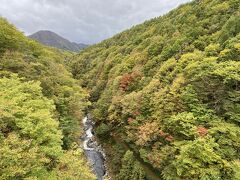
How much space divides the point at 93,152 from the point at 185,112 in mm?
19010

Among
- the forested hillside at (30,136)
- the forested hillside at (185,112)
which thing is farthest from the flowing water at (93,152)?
the forested hillside at (30,136)

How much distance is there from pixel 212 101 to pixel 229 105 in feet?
8.88

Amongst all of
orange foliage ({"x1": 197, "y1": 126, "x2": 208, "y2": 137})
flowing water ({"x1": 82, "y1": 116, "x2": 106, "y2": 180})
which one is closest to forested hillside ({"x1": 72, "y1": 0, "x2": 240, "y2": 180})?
orange foliage ({"x1": 197, "y1": 126, "x2": 208, "y2": 137})

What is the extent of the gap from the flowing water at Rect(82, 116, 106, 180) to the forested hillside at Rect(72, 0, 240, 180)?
1543 mm

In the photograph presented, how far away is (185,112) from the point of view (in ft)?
94.5

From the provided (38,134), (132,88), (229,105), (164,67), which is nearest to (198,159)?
(229,105)

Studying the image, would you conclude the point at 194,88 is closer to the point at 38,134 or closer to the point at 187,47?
the point at 187,47

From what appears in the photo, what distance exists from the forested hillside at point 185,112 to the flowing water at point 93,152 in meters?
1.54

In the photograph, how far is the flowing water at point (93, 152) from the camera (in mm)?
35809

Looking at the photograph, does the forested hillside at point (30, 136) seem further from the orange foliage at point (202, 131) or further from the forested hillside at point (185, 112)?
the orange foliage at point (202, 131)

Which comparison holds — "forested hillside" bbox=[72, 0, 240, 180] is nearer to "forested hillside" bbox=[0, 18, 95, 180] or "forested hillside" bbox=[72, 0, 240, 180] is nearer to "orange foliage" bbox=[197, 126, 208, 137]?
"orange foliage" bbox=[197, 126, 208, 137]

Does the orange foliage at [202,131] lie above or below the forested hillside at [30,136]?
below

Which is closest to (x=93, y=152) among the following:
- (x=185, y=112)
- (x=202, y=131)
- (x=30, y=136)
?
(x=185, y=112)

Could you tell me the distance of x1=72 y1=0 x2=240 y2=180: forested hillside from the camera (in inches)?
950
